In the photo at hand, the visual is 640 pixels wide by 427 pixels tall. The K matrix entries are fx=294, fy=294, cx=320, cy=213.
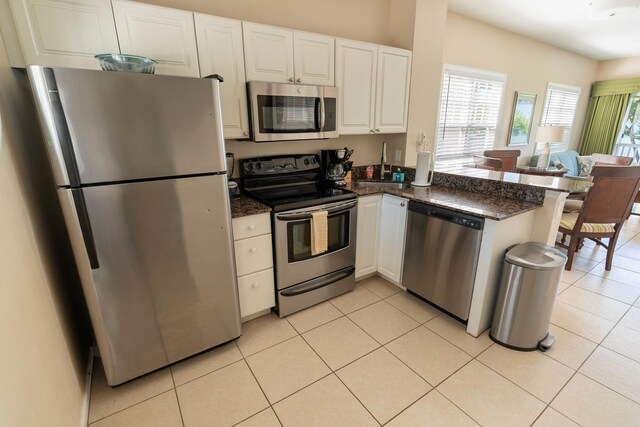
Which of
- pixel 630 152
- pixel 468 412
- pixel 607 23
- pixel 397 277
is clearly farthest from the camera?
pixel 630 152

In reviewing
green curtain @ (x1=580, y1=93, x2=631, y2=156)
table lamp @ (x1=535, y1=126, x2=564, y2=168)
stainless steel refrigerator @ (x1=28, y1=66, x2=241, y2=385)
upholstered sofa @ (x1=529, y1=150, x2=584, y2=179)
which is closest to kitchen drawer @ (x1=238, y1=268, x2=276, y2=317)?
stainless steel refrigerator @ (x1=28, y1=66, x2=241, y2=385)

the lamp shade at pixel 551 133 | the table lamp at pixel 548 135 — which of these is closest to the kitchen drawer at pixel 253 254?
the table lamp at pixel 548 135

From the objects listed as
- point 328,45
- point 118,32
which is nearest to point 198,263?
point 118,32

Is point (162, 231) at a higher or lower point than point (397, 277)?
higher

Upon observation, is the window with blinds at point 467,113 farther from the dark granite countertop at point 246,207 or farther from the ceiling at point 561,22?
the dark granite countertop at point 246,207

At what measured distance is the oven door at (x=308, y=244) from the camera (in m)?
2.16

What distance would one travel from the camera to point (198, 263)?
1747 millimetres

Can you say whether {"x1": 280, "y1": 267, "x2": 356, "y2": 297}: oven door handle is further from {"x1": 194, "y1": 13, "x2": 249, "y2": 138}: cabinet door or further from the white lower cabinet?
{"x1": 194, "y1": 13, "x2": 249, "y2": 138}: cabinet door

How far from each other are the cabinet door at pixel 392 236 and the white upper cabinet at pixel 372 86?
757mm

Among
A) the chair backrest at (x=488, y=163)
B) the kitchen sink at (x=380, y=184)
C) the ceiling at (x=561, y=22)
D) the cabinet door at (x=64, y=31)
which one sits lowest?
the kitchen sink at (x=380, y=184)

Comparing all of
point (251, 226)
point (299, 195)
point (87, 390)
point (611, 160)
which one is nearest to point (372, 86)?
point (299, 195)

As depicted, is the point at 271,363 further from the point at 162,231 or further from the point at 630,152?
the point at 630,152

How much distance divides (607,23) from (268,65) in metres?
4.83

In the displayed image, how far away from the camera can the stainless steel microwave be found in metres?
2.13
